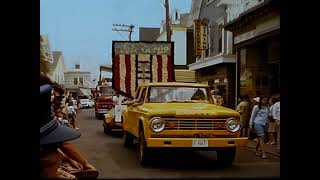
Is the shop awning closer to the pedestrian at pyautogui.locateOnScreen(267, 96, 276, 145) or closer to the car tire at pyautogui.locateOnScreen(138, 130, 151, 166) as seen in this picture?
the pedestrian at pyautogui.locateOnScreen(267, 96, 276, 145)

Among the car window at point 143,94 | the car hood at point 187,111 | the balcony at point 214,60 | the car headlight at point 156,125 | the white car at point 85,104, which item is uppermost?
the balcony at point 214,60

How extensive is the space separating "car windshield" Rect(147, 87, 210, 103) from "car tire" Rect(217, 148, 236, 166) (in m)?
1.30

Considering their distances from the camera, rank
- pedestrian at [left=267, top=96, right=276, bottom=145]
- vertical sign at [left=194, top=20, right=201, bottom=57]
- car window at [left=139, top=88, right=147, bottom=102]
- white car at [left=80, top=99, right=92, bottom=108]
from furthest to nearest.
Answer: white car at [left=80, top=99, right=92, bottom=108]
vertical sign at [left=194, top=20, right=201, bottom=57]
pedestrian at [left=267, top=96, right=276, bottom=145]
car window at [left=139, top=88, right=147, bottom=102]

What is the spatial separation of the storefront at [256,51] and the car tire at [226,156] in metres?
6.78

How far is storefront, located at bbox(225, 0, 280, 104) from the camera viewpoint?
697 inches

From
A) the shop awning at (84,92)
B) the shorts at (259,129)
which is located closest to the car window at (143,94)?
the shorts at (259,129)

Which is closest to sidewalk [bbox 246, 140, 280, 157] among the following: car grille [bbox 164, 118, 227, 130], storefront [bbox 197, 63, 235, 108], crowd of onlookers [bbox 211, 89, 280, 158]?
crowd of onlookers [bbox 211, 89, 280, 158]

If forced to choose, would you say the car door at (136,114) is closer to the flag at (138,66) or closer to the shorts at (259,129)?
the shorts at (259,129)

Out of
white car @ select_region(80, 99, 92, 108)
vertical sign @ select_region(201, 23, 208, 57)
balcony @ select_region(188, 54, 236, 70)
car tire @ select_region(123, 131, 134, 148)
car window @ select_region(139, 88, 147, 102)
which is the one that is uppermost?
vertical sign @ select_region(201, 23, 208, 57)

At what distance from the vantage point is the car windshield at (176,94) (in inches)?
456

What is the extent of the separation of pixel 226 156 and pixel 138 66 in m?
7.67
